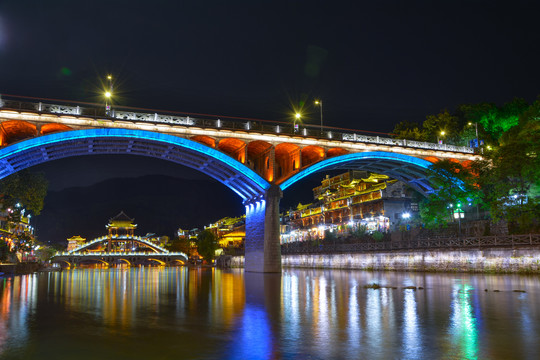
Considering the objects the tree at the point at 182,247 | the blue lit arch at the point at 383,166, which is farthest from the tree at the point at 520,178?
the tree at the point at 182,247

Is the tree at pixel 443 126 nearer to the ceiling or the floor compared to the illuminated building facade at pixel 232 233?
nearer to the ceiling

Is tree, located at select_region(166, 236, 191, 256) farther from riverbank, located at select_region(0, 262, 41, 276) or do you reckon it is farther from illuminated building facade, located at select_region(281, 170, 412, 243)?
riverbank, located at select_region(0, 262, 41, 276)

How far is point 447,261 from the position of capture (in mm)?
36312

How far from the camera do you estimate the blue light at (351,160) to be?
4833cm

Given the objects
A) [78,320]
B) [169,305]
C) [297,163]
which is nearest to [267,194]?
[297,163]

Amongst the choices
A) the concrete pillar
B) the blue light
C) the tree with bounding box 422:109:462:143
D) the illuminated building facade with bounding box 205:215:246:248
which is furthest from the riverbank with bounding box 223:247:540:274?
the illuminated building facade with bounding box 205:215:246:248

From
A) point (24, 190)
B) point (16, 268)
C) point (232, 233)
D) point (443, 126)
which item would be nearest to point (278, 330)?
point (24, 190)

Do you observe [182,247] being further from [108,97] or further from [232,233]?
[108,97]

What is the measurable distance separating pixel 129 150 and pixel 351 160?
82.2ft

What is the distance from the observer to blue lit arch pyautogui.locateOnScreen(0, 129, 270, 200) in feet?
128

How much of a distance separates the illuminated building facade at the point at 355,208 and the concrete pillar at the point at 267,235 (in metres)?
34.5

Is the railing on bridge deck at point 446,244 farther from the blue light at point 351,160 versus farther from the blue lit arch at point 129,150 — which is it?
the blue lit arch at point 129,150

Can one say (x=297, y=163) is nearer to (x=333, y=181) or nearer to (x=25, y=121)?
(x=25, y=121)

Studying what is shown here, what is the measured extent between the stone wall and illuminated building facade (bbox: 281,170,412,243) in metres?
32.4
